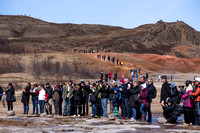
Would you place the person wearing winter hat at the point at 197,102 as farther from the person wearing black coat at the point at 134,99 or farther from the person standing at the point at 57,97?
the person standing at the point at 57,97

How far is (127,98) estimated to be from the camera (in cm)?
1766

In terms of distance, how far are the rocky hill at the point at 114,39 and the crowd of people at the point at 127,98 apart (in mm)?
86922

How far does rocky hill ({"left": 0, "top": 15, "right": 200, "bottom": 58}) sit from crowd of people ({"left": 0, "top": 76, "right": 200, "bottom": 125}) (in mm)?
86922

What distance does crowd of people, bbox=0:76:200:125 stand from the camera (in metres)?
14.9

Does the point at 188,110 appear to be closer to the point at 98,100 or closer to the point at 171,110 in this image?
the point at 171,110

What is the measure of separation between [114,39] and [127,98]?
11567 centimetres

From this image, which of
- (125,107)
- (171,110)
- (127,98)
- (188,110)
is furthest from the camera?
(125,107)

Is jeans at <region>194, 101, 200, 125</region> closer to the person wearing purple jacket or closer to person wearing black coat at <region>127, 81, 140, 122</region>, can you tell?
the person wearing purple jacket

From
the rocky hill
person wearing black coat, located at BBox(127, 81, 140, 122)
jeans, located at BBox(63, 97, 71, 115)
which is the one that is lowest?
jeans, located at BBox(63, 97, 71, 115)

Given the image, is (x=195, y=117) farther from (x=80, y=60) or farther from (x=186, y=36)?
(x=186, y=36)

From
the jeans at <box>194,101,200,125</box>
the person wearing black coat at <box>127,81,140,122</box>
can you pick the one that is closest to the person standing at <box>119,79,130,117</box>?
the person wearing black coat at <box>127,81,140,122</box>

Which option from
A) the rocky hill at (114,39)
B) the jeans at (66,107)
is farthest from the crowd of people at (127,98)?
the rocky hill at (114,39)

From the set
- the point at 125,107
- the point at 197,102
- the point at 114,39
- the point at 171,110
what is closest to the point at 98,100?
the point at 125,107

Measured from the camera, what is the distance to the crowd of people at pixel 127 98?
14.9 meters
